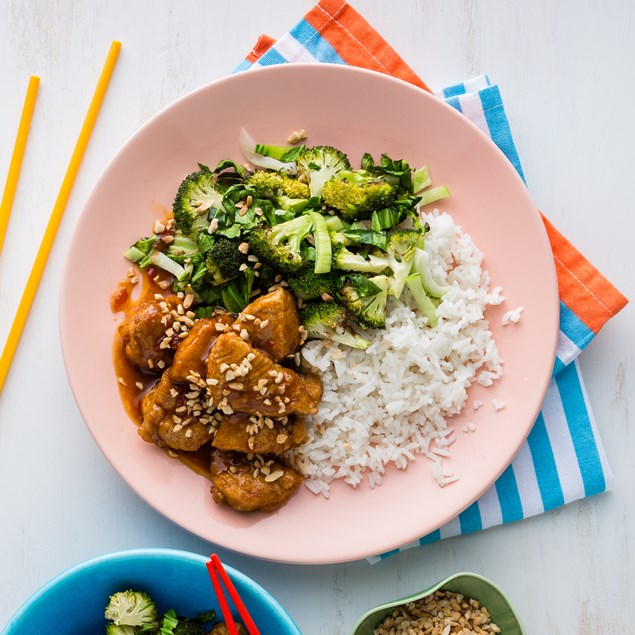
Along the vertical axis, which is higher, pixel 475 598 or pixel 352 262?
pixel 352 262

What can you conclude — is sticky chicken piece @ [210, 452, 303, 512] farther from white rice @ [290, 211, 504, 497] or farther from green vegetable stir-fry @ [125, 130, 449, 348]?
green vegetable stir-fry @ [125, 130, 449, 348]

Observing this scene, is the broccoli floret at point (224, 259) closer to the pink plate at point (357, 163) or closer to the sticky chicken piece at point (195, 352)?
the sticky chicken piece at point (195, 352)

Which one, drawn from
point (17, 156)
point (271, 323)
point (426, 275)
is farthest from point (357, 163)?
point (17, 156)

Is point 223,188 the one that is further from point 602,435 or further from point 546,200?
point 602,435

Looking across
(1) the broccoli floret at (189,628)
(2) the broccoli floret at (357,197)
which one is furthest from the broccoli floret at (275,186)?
(1) the broccoli floret at (189,628)

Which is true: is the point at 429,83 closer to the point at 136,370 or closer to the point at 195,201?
the point at 195,201

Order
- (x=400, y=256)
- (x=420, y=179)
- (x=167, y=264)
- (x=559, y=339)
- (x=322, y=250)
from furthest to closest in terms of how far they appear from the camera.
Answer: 1. (x=559, y=339)
2. (x=420, y=179)
3. (x=167, y=264)
4. (x=400, y=256)
5. (x=322, y=250)

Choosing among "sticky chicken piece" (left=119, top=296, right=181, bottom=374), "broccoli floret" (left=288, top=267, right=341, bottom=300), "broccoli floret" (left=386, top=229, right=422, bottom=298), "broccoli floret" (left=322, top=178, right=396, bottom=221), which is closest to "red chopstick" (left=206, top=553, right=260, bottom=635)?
"sticky chicken piece" (left=119, top=296, right=181, bottom=374)
